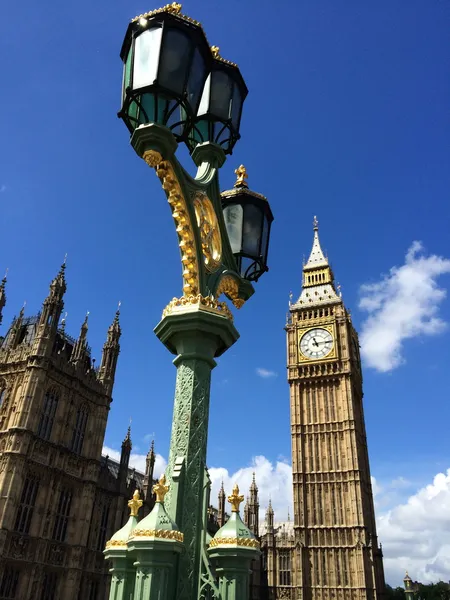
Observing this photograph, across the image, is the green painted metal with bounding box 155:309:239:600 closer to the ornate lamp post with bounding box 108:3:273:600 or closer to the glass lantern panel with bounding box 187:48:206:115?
the ornate lamp post with bounding box 108:3:273:600

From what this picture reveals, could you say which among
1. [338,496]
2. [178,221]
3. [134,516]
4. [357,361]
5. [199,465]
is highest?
[357,361]

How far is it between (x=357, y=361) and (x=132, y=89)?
2232 inches

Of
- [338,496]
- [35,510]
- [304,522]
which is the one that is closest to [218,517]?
[304,522]

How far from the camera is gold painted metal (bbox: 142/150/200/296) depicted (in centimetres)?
416

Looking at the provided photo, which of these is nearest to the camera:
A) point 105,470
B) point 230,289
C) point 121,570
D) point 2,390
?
point 121,570

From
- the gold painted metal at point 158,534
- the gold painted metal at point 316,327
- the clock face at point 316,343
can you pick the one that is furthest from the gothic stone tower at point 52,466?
the clock face at point 316,343

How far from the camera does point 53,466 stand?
2764cm

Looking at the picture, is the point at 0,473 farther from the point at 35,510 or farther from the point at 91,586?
the point at 91,586

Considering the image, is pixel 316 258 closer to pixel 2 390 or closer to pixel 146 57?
pixel 2 390

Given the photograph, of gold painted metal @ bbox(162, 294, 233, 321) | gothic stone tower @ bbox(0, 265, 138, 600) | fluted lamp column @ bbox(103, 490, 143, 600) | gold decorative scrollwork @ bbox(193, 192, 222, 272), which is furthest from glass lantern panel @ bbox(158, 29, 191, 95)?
gothic stone tower @ bbox(0, 265, 138, 600)

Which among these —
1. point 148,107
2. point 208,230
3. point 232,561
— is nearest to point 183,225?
point 208,230

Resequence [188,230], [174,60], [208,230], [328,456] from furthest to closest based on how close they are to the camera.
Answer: [328,456], [208,230], [188,230], [174,60]

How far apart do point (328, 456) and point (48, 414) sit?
30552 millimetres

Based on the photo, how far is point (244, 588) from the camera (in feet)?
11.4
